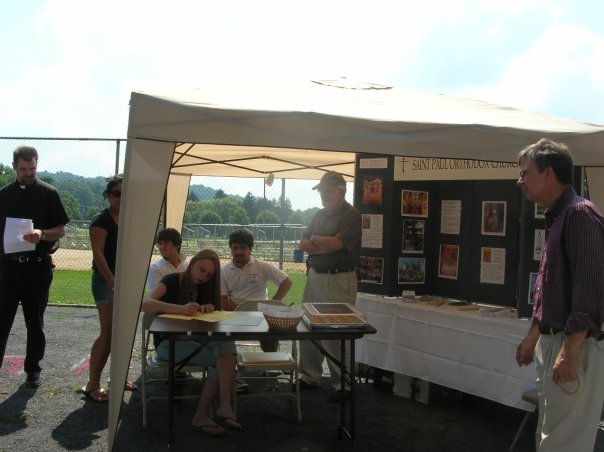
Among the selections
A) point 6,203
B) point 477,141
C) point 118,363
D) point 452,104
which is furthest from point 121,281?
point 452,104

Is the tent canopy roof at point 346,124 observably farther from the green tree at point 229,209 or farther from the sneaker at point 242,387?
the green tree at point 229,209

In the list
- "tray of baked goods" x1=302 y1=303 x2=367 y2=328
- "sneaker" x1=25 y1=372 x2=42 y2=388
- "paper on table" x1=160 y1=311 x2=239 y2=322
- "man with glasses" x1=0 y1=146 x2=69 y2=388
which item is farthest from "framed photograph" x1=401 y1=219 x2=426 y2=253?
"sneaker" x1=25 y1=372 x2=42 y2=388

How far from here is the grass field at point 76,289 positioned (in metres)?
9.33

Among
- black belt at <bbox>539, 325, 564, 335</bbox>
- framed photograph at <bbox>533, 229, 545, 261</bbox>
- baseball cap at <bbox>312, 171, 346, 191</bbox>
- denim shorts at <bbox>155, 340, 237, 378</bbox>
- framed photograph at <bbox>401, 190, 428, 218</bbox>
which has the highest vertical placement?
baseball cap at <bbox>312, 171, 346, 191</bbox>

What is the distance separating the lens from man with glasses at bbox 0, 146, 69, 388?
4.48 metres

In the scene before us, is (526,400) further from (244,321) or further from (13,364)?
(13,364)

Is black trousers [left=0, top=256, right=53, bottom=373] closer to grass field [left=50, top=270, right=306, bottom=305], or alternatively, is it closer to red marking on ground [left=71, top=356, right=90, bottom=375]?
red marking on ground [left=71, top=356, right=90, bottom=375]

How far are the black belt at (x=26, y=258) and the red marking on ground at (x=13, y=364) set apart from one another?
1092 millimetres

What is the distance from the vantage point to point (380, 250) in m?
5.10

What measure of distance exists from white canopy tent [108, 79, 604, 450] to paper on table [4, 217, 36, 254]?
4.64 feet

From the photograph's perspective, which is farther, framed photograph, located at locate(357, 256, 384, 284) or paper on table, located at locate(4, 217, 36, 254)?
framed photograph, located at locate(357, 256, 384, 284)

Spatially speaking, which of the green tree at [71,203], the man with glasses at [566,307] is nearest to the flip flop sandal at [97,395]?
the man with glasses at [566,307]

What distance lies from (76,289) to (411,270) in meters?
7.43

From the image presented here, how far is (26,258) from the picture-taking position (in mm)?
4516
